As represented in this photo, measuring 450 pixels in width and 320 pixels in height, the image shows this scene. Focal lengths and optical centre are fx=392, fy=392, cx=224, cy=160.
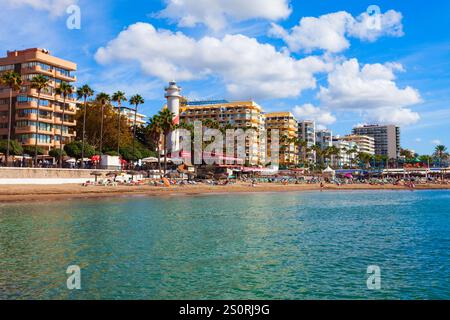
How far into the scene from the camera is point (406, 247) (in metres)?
22.8

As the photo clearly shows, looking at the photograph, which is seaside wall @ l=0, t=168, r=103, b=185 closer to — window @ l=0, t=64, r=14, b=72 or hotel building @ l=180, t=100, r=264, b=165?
window @ l=0, t=64, r=14, b=72

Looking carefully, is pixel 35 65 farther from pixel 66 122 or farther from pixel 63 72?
pixel 66 122

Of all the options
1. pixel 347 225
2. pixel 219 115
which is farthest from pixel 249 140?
pixel 347 225

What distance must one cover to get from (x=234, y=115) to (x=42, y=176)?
310ft

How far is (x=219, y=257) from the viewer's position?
19719 millimetres

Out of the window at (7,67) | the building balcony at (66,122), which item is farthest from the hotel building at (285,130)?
the window at (7,67)

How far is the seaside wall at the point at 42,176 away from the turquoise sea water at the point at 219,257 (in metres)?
21.9

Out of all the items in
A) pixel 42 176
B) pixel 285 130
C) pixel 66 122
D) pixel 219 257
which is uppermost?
pixel 285 130

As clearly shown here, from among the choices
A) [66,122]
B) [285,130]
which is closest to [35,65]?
[66,122]

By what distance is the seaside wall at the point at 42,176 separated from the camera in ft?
174

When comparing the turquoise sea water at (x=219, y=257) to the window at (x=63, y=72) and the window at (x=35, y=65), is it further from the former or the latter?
the window at (x=63, y=72)

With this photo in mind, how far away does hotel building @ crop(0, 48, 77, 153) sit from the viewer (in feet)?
252
